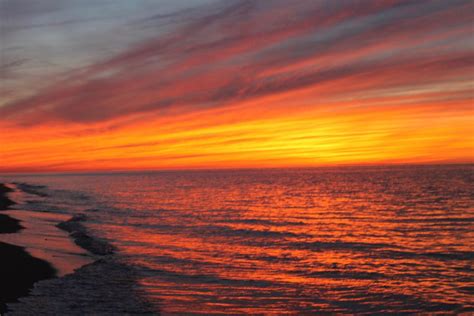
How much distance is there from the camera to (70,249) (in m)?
22.3

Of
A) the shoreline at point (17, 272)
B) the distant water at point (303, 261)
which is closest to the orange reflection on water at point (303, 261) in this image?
the distant water at point (303, 261)

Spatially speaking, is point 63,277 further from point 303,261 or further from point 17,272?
point 303,261

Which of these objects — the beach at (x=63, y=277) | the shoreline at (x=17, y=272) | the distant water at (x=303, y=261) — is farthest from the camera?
the shoreline at (x=17, y=272)

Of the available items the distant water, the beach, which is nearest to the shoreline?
the beach

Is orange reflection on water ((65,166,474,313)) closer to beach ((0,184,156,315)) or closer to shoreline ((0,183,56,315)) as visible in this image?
beach ((0,184,156,315))

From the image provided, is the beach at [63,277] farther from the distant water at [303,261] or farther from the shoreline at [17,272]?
the distant water at [303,261]

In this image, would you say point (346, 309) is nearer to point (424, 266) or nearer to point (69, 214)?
point (424, 266)

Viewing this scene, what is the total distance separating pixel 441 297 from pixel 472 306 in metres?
1.01

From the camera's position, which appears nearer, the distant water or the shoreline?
the distant water

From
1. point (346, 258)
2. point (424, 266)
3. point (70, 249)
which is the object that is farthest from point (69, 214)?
point (424, 266)

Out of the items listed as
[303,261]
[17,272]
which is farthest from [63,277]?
[303,261]

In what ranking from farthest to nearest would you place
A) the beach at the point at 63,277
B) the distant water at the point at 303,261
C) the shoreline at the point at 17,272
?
the shoreline at the point at 17,272
the distant water at the point at 303,261
the beach at the point at 63,277

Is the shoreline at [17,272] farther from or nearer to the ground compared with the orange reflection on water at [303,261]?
farther from the ground

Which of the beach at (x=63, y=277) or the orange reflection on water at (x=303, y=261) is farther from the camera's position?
the orange reflection on water at (x=303, y=261)
